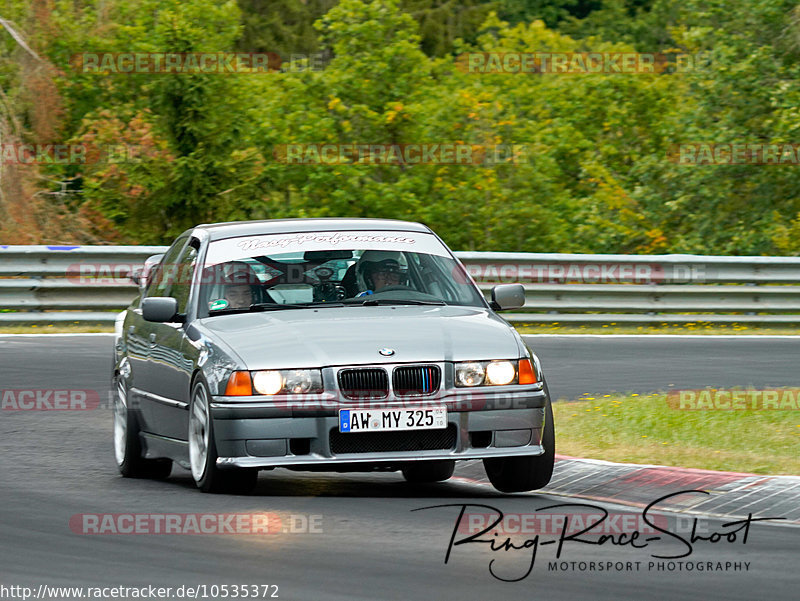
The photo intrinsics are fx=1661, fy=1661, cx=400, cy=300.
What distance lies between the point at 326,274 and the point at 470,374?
154cm

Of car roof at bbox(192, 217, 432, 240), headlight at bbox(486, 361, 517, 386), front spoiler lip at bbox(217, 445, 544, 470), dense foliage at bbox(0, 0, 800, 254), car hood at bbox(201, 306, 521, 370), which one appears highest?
car roof at bbox(192, 217, 432, 240)

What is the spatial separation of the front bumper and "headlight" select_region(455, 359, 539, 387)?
74mm

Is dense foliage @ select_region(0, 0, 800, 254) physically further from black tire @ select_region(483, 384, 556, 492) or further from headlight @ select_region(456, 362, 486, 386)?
headlight @ select_region(456, 362, 486, 386)

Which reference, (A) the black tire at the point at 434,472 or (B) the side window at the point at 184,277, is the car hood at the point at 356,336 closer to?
(B) the side window at the point at 184,277

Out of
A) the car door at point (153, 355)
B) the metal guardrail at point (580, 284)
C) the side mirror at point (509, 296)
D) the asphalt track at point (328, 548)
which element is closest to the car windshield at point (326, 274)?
the side mirror at point (509, 296)

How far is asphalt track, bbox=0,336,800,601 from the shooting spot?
664 centimetres

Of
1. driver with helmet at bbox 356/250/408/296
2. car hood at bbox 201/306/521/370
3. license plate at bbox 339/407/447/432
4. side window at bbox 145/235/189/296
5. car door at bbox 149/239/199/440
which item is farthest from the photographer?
side window at bbox 145/235/189/296

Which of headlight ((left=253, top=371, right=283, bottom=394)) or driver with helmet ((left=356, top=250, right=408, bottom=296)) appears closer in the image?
headlight ((left=253, top=371, right=283, bottom=394))

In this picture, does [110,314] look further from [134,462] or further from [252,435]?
[252,435]


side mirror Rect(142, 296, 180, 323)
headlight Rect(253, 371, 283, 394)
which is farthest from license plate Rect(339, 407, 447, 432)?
side mirror Rect(142, 296, 180, 323)

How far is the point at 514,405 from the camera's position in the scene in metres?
8.82

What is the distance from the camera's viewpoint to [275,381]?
862 cm

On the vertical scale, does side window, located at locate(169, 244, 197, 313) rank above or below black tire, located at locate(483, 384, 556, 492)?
above

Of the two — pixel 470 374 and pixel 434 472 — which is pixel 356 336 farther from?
pixel 434 472
